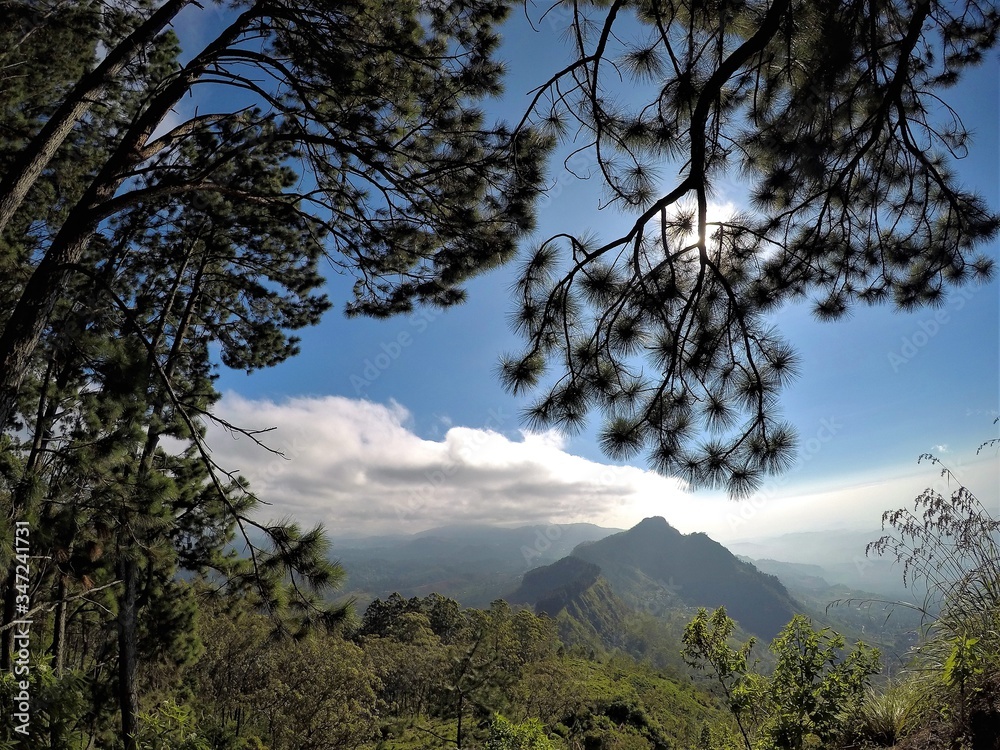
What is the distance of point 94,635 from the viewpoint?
14.2m

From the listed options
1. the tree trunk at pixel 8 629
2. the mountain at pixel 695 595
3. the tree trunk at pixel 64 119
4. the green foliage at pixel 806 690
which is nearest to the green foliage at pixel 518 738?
the green foliage at pixel 806 690

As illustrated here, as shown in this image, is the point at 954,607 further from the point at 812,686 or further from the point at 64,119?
the point at 64,119

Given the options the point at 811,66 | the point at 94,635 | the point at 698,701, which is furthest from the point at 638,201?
the point at 698,701

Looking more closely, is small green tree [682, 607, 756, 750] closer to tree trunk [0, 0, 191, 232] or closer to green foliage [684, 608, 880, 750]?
green foliage [684, 608, 880, 750]

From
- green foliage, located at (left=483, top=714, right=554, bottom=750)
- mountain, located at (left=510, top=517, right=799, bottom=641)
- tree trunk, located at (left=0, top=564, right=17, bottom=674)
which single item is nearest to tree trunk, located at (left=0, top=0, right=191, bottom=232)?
tree trunk, located at (left=0, top=564, right=17, bottom=674)

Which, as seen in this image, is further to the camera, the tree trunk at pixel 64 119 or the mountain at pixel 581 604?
the mountain at pixel 581 604

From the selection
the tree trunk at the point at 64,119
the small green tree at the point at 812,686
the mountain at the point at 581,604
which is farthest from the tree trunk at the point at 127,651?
the mountain at the point at 581,604

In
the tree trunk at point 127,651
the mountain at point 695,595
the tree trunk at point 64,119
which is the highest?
the tree trunk at point 64,119

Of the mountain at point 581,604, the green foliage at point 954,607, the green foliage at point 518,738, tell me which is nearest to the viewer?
the green foliage at point 954,607

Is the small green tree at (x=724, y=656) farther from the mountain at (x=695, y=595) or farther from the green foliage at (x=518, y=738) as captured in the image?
the mountain at (x=695, y=595)

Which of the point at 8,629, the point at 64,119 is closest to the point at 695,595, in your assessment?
the point at 8,629

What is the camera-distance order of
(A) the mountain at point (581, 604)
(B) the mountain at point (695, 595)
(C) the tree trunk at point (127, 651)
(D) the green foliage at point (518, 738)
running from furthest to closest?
1. (B) the mountain at point (695, 595)
2. (A) the mountain at point (581, 604)
3. (C) the tree trunk at point (127, 651)
4. (D) the green foliage at point (518, 738)

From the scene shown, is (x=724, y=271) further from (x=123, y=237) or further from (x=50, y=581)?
(x=50, y=581)

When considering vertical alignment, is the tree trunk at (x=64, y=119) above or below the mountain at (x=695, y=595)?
above
